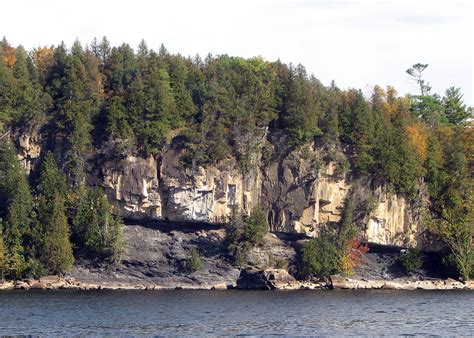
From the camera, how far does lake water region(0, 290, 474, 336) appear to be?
5984 cm

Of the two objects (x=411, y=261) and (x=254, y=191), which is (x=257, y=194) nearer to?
(x=254, y=191)

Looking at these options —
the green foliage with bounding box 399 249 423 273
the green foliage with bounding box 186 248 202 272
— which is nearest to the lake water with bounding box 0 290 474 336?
the green foliage with bounding box 186 248 202 272

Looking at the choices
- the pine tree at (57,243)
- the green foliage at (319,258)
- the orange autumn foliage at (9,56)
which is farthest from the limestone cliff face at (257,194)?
the orange autumn foliage at (9,56)

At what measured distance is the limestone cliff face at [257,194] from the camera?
94250 mm

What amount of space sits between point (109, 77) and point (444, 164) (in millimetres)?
35362

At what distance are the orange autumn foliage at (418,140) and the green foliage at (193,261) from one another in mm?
25623

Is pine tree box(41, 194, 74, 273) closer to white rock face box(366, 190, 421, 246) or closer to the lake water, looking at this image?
the lake water

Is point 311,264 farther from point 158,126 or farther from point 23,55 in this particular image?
point 23,55

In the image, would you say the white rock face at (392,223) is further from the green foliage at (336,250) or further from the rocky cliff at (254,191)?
the green foliage at (336,250)

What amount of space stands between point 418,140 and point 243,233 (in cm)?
2245

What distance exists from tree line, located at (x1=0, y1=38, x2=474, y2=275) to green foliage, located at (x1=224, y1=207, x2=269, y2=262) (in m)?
6.41

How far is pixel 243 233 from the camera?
93562 mm

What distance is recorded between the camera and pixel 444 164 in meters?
104

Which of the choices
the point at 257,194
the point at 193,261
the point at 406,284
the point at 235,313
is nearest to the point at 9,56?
the point at 257,194
